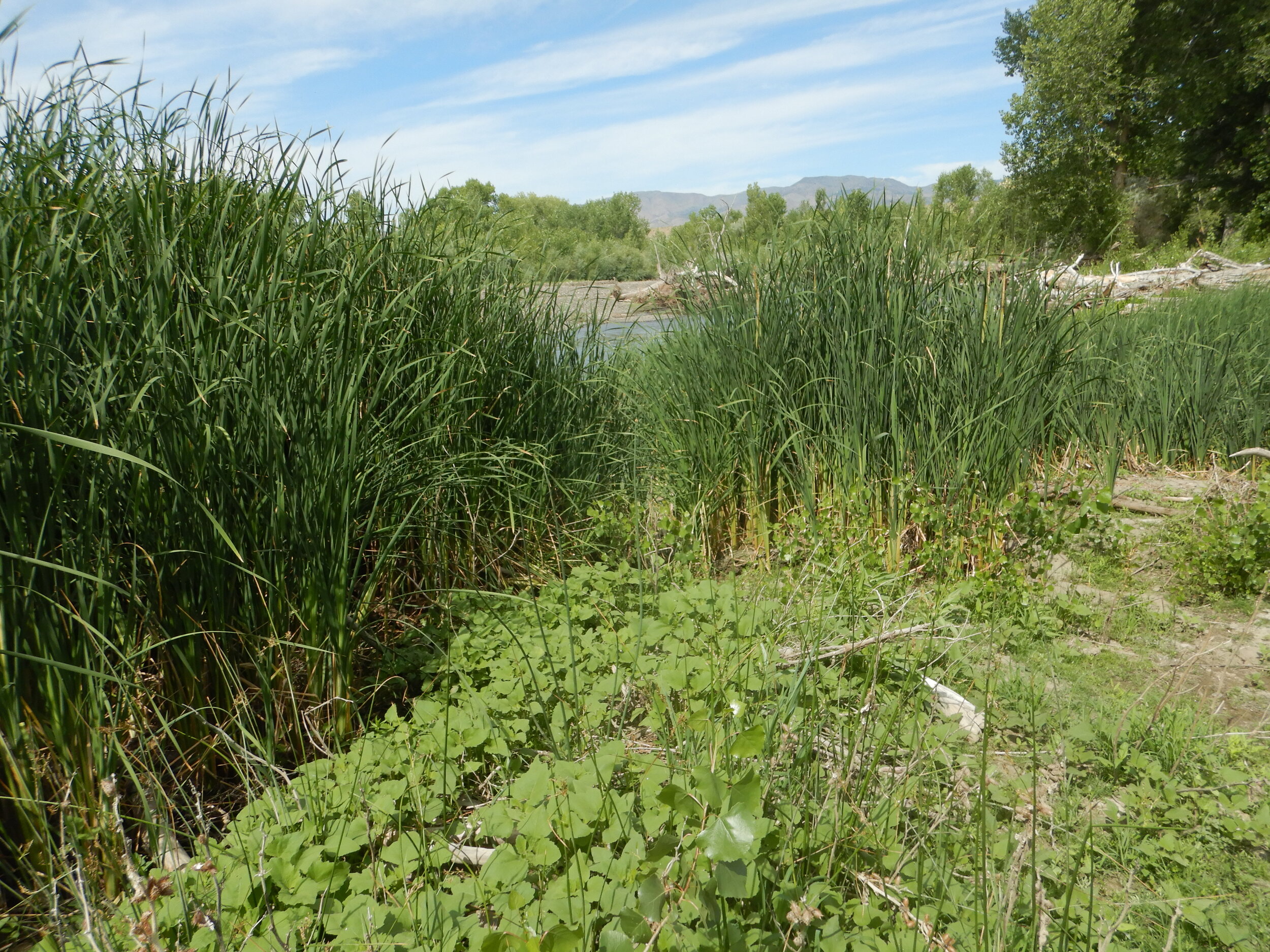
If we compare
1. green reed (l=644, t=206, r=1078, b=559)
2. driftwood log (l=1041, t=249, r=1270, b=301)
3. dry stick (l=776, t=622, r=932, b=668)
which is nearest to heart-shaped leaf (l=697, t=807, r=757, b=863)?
dry stick (l=776, t=622, r=932, b=668)

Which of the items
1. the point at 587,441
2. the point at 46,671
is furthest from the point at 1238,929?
the point at 587,441

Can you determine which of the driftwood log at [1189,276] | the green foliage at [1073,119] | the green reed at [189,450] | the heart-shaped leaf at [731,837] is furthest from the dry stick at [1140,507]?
the green foliage at [1073,119]

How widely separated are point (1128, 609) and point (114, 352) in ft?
12.2

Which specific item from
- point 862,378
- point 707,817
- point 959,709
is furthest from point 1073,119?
point 707,817

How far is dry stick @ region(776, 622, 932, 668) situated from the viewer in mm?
2273

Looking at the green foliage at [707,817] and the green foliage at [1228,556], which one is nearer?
the green foliage at [707,817]

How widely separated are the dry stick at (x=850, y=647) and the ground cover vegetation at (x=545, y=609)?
2 centimetres

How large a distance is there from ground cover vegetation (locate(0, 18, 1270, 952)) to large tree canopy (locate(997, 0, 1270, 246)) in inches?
960

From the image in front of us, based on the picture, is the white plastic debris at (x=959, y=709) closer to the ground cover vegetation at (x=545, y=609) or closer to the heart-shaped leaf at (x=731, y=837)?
the ground cover vegetation at (x=545, y=609)

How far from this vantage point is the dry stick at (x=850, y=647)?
7.46ft

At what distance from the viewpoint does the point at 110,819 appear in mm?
1807

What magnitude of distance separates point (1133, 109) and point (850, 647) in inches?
1143

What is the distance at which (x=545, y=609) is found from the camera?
2.95 metres

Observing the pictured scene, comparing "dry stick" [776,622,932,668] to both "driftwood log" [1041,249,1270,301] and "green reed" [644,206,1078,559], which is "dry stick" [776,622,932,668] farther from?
"driftwood log" [1041,249,1270,301]
